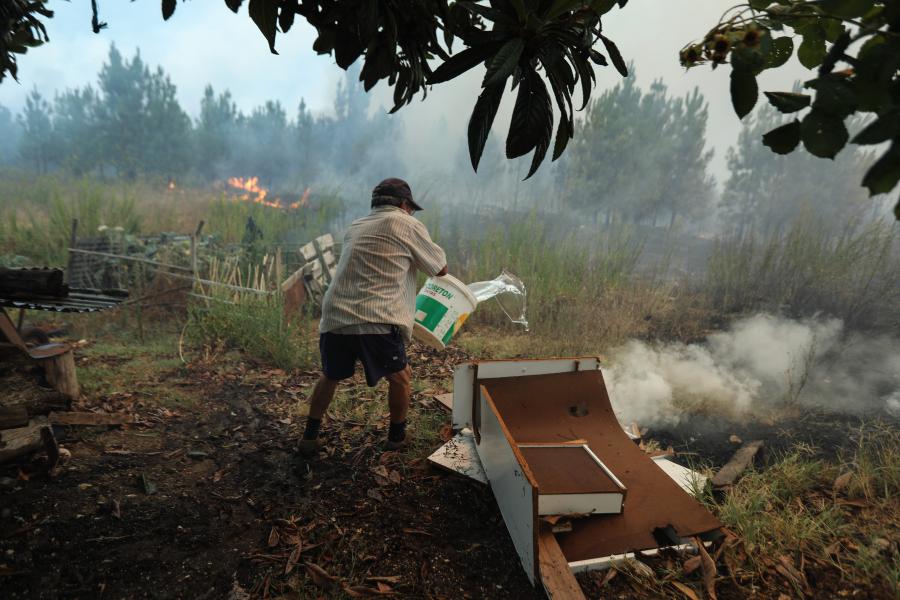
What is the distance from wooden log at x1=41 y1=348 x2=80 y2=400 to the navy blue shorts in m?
2.10

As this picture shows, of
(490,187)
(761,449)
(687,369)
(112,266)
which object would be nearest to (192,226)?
(112,266)

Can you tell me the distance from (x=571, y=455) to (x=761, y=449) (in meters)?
1.86

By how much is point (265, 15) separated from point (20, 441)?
288 centimetres

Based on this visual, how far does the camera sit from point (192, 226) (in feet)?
34.4

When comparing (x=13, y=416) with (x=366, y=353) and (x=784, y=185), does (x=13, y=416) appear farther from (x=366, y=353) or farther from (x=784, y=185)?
(x=784, y=185)

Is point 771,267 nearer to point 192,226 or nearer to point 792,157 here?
point 792,157

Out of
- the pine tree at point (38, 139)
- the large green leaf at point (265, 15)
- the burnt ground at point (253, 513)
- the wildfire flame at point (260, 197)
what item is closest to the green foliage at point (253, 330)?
the burnt ground at point (253, 513)

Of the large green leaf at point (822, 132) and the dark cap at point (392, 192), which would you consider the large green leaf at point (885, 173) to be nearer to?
the large green leaf at point (822, 132)

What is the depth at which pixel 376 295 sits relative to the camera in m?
2.96

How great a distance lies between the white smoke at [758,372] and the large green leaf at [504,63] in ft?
11.8

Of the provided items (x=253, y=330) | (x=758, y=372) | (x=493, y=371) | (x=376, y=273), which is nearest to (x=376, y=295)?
(x=376, y=273)

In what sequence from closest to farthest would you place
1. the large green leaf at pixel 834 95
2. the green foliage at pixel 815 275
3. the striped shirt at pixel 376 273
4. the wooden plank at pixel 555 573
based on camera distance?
1. the large green leaf at pixel 834 95
2. the wooden plank at pixel 555 573
3. the striped shirt at pixel 376 273
4. the green foliage at pixel 815 275

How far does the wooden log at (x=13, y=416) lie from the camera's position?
2.64 m

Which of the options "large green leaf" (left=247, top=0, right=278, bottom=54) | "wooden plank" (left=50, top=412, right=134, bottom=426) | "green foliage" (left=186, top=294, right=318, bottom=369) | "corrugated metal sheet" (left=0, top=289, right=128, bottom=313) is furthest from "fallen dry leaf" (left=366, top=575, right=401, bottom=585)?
"green foliage" (left=186, top=294, right=318, bottom=369)
